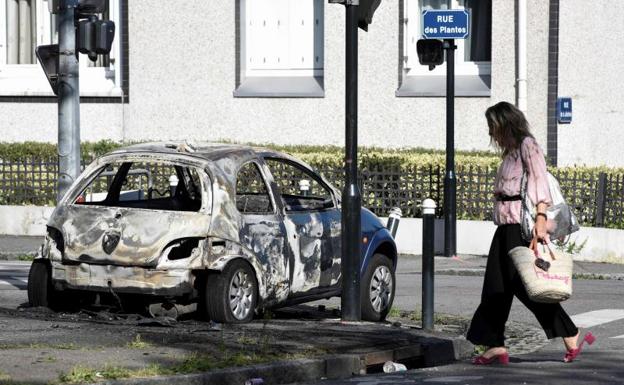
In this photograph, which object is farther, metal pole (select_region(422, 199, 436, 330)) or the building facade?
the building facade

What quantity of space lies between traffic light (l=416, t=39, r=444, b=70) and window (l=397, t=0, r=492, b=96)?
14.6ft

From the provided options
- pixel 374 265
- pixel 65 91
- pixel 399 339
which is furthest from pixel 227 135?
pixel 399 339

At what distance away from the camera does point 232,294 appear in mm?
11562

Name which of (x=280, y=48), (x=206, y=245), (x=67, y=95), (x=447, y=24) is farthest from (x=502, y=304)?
(x=280, y=48)

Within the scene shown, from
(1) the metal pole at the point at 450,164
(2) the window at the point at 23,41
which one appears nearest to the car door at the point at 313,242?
(1) the metal pole at the point at 450,164

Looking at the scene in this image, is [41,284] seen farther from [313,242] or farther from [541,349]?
[541,349]

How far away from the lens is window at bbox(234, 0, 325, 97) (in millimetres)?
25984

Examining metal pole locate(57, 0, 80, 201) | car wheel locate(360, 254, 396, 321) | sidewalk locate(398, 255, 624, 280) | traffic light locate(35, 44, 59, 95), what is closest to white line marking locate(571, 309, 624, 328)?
car wheel locate(360, 254, 396, 321)

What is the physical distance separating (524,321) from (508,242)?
11.9 feet

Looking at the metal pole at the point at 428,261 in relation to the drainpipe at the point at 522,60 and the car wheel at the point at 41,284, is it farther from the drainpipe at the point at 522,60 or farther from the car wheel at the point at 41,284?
the drainpipe at the point at 522,60

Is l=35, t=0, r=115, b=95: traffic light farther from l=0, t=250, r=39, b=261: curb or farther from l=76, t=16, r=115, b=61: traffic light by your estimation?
l=0, t=250, r=39, b=261: curb

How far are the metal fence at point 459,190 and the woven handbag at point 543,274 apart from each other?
34.6 feet

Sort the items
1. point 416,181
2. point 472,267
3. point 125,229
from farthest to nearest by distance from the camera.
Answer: point 416,181 < point 472,267 < point 125,229

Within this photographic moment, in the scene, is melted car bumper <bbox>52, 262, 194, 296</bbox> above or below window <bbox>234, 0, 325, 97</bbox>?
below
